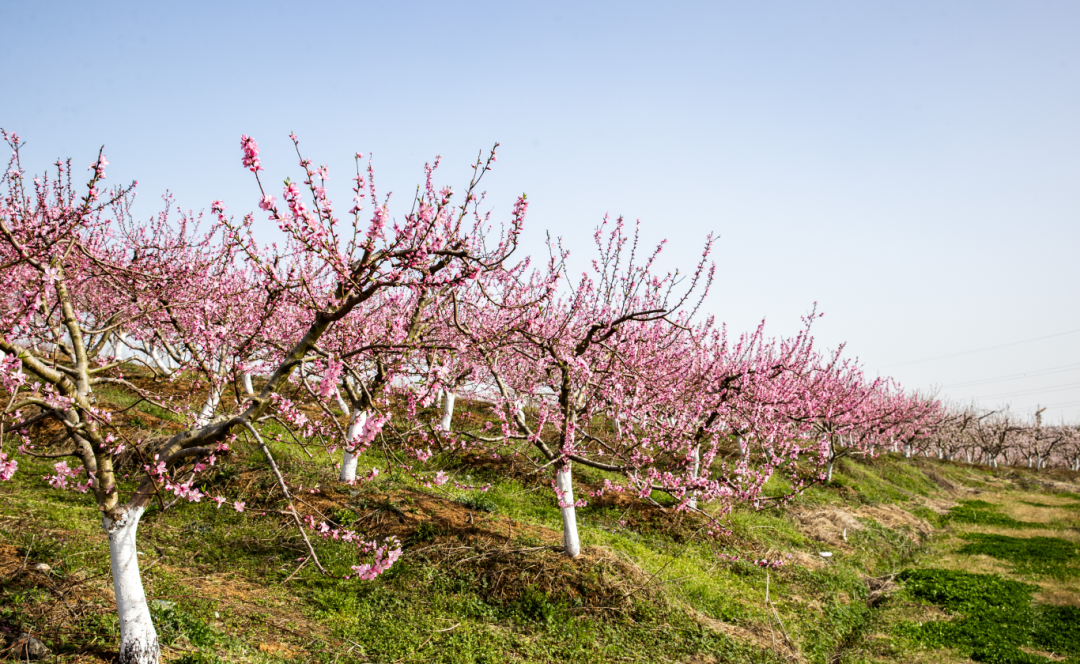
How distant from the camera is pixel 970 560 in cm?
1638

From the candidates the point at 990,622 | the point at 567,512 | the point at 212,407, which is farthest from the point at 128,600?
the point at 990,622

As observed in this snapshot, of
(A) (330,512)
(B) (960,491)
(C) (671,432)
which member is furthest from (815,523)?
(B) (960,491)

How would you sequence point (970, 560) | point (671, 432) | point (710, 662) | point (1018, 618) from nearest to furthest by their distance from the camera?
point (710, 662), point (671, 432), point (1018, 618), point (970, 560)

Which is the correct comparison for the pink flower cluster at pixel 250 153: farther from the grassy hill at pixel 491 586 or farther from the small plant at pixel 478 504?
the small plant at pixel 478 504

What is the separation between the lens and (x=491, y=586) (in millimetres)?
8945

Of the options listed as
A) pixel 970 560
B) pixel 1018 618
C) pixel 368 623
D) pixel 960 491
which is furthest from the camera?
pixel 960 491

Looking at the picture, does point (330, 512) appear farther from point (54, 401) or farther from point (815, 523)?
point (815, 523)

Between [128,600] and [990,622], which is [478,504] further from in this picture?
[990,622]

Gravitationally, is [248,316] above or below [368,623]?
above

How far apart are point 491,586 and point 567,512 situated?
1679 millimetres

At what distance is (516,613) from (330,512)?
3970mm

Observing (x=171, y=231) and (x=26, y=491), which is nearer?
(x=26, y=491)

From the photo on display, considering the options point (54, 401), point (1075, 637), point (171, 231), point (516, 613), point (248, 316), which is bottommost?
point (1075, 637)

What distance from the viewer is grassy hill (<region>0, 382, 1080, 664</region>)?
6816mm
